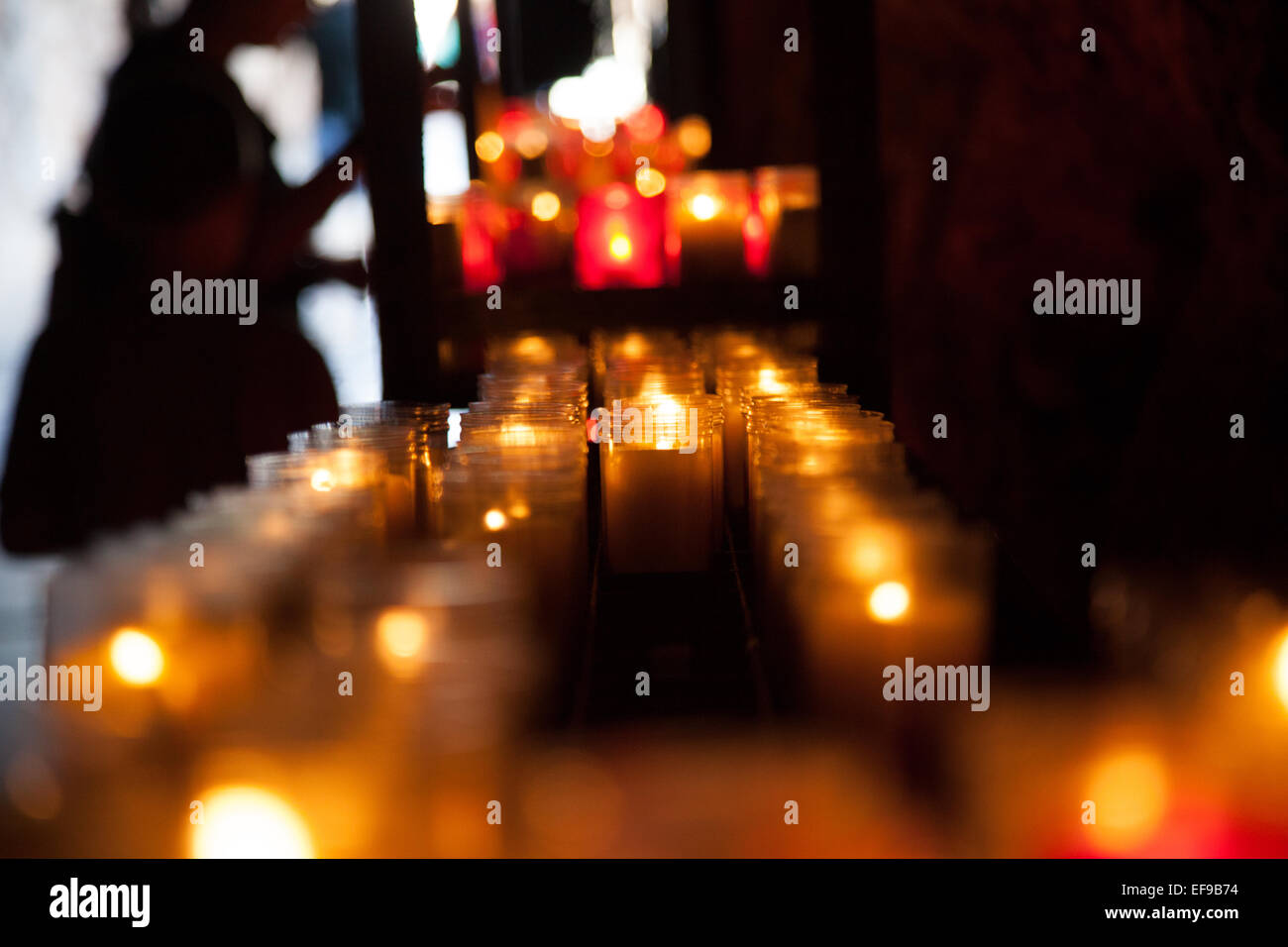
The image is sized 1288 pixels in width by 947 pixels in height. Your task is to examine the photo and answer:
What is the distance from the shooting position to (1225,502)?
2561 millimetres

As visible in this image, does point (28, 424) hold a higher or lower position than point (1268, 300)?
lower

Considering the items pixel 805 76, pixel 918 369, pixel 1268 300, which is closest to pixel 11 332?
pixel 805 76

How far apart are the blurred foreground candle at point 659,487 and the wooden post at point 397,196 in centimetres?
52

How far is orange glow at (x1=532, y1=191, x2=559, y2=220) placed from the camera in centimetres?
307

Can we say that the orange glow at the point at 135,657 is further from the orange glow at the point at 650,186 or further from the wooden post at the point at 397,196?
the orange glow at the point at 650,186

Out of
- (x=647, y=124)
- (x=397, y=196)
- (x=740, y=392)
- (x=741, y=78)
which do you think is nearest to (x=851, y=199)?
(x=740, y=392)

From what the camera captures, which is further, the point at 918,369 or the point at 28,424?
the point at 918,369

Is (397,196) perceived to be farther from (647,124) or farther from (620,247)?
(647,124)

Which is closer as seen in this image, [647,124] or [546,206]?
[546,206]

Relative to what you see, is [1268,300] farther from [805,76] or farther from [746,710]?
[805,76]

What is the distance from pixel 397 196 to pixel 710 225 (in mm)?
997

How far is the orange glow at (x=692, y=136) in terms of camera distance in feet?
17.5

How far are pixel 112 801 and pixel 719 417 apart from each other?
2.78ft

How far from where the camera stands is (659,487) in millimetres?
1247
